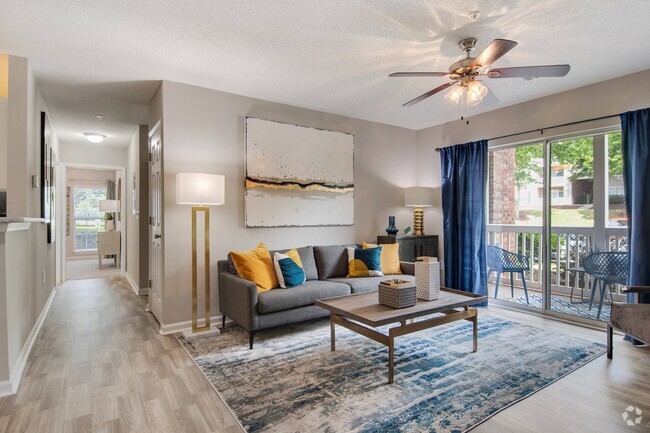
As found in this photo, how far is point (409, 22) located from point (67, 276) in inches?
294

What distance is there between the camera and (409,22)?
8.29 feet

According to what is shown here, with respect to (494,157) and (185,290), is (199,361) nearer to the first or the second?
(185,290)

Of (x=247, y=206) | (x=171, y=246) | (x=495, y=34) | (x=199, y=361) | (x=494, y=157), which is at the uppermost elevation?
(x=495, y=34)

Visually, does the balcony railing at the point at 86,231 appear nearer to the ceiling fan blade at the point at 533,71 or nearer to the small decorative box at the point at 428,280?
the small decorative box at the point at 428,280

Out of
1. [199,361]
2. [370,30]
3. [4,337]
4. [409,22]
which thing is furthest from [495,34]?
[4,337]

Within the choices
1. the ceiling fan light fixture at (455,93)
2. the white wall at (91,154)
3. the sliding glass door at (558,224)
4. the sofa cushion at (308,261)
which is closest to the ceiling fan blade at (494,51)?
the ceiling fan light fixture at (455,93)

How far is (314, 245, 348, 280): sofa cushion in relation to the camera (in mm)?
4180

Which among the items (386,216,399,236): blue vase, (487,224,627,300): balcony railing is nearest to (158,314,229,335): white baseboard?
(386,216,399,236): blue vase

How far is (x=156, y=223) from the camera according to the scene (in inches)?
159

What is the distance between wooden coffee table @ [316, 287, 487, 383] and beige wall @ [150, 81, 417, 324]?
1.55 m

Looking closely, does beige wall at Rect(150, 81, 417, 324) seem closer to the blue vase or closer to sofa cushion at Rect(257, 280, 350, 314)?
the blue vase

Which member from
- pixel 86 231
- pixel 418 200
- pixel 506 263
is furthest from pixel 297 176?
pixel 86 231

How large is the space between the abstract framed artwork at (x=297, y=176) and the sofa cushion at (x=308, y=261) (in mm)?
421

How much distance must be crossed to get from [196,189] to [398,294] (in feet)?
6.84
